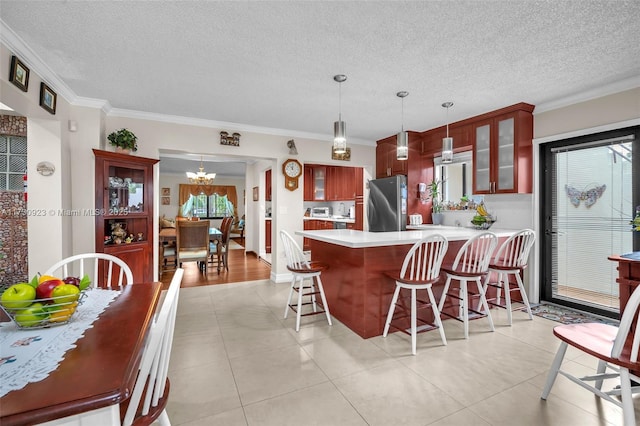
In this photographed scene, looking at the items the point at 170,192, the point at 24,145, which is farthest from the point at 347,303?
the point at 170,192

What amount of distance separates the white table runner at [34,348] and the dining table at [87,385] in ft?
0.07

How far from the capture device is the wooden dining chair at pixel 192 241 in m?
4.88

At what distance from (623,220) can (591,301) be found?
3.10ft

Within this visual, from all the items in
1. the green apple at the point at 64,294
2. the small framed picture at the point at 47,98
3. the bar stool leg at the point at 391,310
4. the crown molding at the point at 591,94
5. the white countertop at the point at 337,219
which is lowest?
the bar stool leg at the point at 391,310

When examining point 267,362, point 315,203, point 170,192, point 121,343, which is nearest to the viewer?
point 121,343

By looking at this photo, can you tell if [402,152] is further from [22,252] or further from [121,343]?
[22,252]

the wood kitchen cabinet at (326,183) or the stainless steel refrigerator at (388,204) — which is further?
the wood kitchen cabinet at (326,183)

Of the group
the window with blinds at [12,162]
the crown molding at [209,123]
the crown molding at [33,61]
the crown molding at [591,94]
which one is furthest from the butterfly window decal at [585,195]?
the window with blinds at [12,162]

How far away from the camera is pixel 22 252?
133 inches

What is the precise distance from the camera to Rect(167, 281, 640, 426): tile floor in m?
1.69

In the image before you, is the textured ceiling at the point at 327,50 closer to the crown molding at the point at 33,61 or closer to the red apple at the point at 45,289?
the crown molding at the point at 33,61

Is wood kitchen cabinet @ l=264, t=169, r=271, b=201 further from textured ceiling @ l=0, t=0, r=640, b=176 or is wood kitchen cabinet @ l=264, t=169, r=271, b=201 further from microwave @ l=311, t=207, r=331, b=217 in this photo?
textured ceiling @ l=0, t=0, r=640, b=176

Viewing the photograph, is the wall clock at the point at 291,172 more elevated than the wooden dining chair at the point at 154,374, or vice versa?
the wall clock at the point at 291,172

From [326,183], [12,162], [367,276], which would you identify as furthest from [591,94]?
[12,162]
